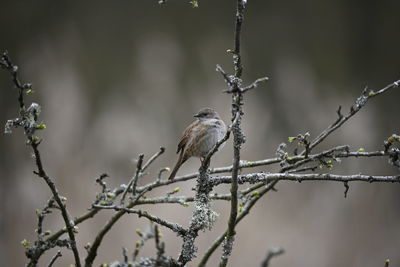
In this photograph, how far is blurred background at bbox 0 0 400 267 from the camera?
555 cm

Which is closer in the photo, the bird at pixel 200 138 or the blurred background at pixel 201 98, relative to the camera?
the bird at pixel 200 138

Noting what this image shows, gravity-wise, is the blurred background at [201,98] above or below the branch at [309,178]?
above

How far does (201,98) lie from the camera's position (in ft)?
19.1

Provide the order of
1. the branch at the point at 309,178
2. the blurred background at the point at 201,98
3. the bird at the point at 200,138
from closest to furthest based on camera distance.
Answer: the branch at the point at 309,178, the bird at the point at 200,138, the blurred background at the point at 201,98

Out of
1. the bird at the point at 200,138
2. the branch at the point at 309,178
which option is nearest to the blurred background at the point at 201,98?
the bird at the point at 200,138

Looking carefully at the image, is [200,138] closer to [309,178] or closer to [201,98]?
[309,178]

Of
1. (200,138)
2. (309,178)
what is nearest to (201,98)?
(200,138)

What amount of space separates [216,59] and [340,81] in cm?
160

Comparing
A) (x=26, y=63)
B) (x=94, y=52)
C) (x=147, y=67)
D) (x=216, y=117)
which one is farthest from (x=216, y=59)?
(x=26, y=63)

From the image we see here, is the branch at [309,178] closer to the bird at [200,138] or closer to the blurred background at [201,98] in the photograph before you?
the bird at [200,138]

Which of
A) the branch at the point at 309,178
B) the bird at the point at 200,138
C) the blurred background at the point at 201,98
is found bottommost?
the branch at the point at 309,178

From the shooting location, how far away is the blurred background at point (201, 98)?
5555 millimetres

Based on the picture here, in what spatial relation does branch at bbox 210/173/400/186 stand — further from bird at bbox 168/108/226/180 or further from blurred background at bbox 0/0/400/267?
blurred background at bbox 0/0/400/267

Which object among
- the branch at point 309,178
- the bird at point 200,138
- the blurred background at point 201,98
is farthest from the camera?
the blurred background at point 201,98
